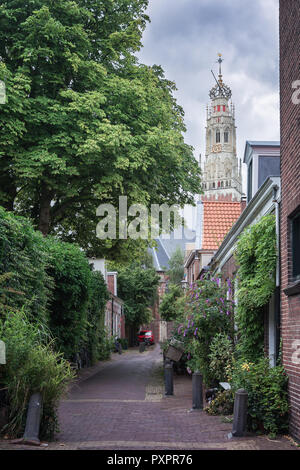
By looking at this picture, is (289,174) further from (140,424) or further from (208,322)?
(208,322)

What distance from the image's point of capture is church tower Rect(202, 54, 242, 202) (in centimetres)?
13975

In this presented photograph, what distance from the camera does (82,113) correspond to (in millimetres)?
15891

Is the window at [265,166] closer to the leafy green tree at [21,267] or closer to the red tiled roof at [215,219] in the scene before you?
the leafy green tree at [21,267]

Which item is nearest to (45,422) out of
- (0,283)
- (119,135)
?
(0,283)

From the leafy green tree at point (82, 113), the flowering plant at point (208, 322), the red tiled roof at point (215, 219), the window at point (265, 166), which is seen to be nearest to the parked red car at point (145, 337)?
the red tiled roof at point (215, 219)

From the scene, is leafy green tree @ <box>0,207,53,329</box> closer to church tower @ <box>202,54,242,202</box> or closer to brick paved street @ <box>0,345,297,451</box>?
brick paved street @ <box>0,345,297,451</box>

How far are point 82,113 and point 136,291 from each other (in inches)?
1380

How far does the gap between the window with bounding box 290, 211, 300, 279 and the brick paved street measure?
2.53 metres

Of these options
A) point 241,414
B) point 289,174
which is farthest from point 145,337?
point 289,174

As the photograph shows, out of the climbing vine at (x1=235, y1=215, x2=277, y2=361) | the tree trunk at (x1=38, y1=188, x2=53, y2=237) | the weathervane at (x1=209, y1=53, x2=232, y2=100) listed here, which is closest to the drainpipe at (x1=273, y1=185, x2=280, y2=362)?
the climbing vine at (x1=235, y1=215, x2=277, y2=361)

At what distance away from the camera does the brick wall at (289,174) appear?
760 cm

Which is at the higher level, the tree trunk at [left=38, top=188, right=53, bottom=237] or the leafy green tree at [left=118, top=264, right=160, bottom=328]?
the tree trunk at [left=38, top=188, right=53, bottom=237]

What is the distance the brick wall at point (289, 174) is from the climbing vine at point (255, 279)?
66 centimetres
